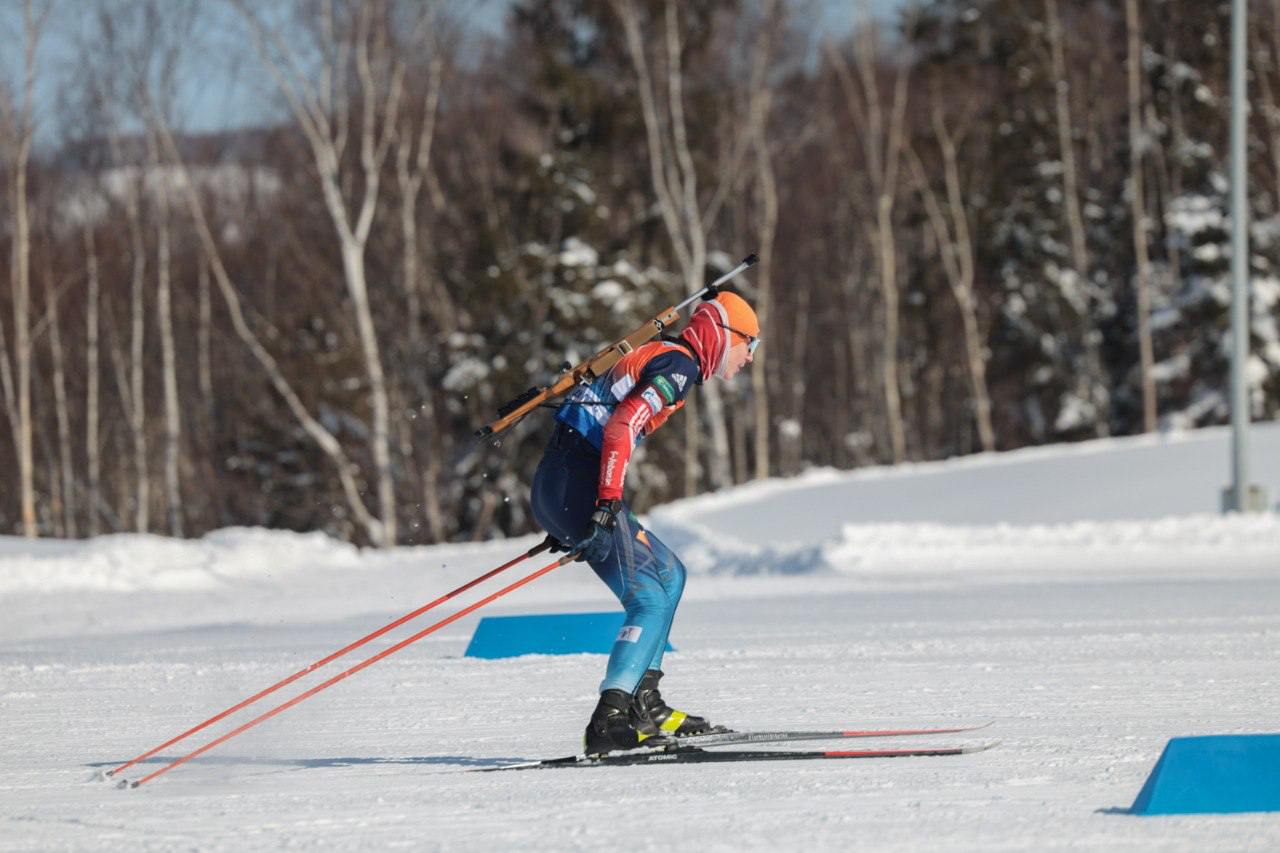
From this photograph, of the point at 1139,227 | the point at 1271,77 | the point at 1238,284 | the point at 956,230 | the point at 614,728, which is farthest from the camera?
the point at 956,230

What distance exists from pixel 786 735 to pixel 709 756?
46 centimetres

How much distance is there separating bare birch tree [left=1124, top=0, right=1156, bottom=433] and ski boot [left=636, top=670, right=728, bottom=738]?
29549 millimetres

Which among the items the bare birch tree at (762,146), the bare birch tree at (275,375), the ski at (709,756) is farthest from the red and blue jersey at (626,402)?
the bare birch tree at (762,146)

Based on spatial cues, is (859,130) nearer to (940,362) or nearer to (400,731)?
(940,362)

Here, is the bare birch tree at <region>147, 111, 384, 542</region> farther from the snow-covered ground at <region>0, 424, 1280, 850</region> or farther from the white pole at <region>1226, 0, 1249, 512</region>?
the white pole at <region>1226, 0, 1249, 512</region>

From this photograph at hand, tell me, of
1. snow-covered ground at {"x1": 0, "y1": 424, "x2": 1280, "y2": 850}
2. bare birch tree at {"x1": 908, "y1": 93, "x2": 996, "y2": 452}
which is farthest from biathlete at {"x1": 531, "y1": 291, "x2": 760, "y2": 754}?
bare birch tree at {"x1": 908, "y1": 93, "x2": 996, "y2": 452}

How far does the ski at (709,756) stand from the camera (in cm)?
594

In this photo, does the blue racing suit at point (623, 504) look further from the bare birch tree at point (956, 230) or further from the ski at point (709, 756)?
the bare birch tree at point (956, 230)

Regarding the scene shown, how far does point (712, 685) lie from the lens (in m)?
8.27

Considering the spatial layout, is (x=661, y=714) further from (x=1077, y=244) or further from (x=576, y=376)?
(x=1077, y=244)

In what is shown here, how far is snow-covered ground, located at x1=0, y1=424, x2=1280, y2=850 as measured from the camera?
16.1ft

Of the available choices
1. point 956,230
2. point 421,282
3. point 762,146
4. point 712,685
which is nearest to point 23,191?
point 421,282

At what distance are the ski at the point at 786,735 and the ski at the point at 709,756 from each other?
104 millimetres

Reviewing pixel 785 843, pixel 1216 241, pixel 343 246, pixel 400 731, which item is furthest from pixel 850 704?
pixel 1216 241
